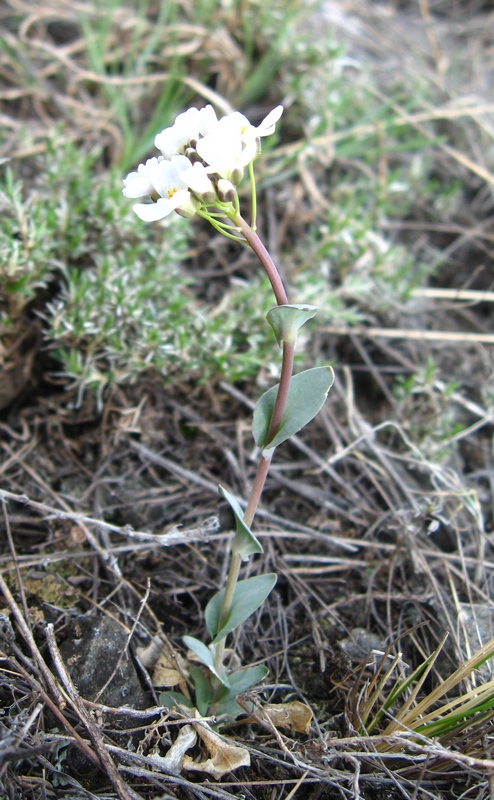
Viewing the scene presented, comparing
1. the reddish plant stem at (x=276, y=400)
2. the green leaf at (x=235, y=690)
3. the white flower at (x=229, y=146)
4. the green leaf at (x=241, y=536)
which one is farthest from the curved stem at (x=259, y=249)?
the green leaf at (x=235, y=690)

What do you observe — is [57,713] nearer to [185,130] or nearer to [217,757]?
[217,757]

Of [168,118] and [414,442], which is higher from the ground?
[168,118]

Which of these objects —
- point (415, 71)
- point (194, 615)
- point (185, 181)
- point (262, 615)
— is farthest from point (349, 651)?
point (415, 71)

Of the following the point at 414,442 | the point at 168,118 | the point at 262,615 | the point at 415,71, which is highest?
the point at 415,71

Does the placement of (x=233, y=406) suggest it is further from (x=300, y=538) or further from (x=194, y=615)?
(x=194, y=615)

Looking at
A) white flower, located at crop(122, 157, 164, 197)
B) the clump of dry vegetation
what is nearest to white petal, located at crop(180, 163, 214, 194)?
white flower, located at crop(122, 157, 164, 197)

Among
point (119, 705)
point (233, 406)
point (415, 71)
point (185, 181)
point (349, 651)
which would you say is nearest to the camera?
point (185, 181)

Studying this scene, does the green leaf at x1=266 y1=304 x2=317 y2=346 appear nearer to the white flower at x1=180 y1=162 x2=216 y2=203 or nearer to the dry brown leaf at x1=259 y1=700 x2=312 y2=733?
the white flower at x1=180 y1=162 x2=216 y2=203
